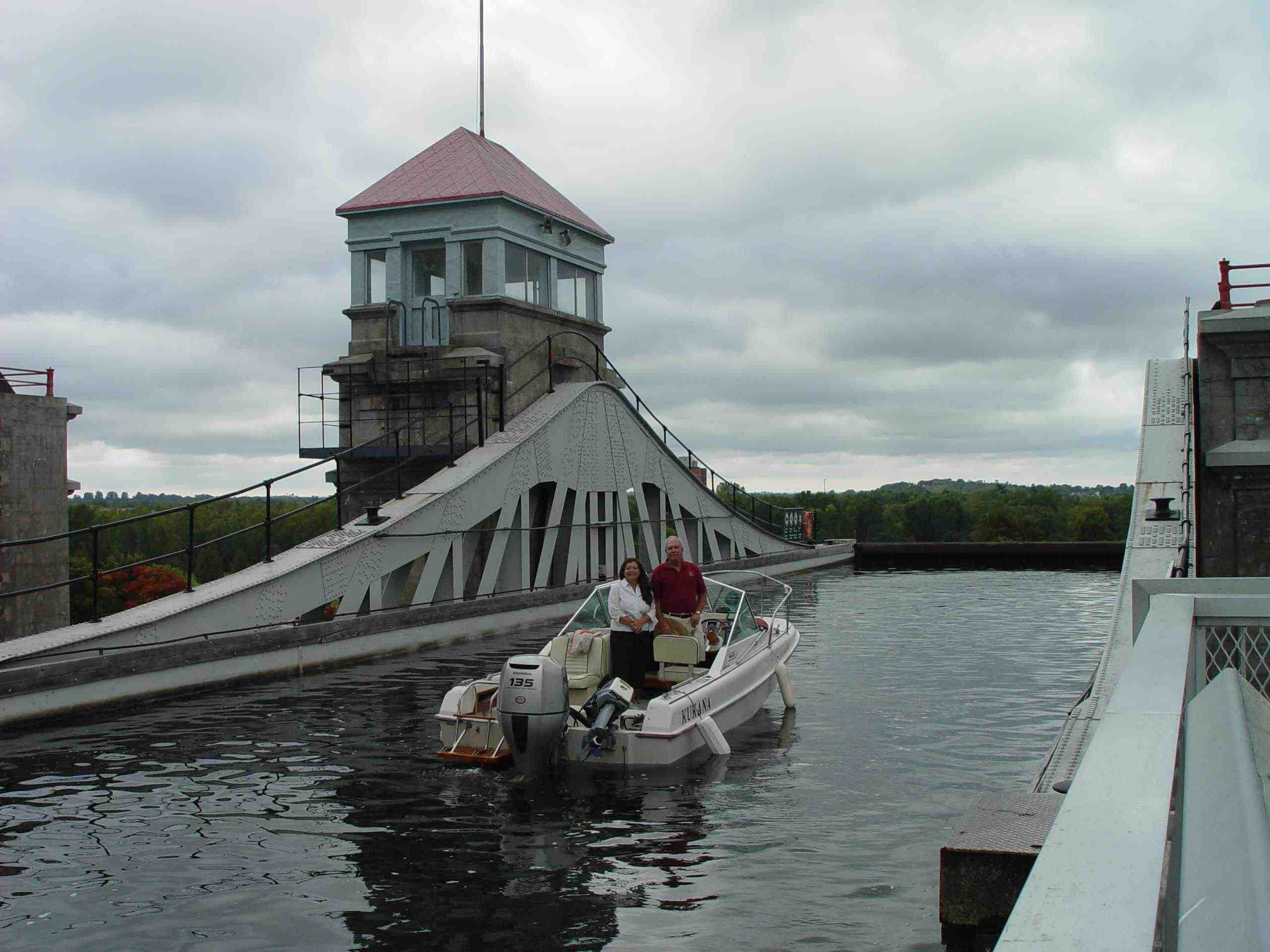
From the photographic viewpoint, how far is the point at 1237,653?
21.0 ft

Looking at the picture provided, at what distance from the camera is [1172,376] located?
71.2 feet

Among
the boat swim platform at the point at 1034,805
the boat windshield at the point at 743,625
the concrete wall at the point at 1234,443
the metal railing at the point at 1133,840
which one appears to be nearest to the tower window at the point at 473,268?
the boat windshield at the point at 743,625

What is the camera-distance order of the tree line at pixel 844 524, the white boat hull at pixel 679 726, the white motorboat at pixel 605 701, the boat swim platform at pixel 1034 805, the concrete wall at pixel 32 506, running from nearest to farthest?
the boat swim platform at pixel 1034 805, the white motorboat at pixel 605 701, the white boat hull at pixel 679 726, the concrete wall at pixel 32 506, the tree line at pixel 844 524

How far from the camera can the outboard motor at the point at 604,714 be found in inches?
389

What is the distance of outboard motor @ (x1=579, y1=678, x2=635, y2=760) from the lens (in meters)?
9.88

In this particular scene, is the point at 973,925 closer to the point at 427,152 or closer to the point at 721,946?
the point at 721,946

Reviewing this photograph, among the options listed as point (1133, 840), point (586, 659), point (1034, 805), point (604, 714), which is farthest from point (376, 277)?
point (1133, 840)

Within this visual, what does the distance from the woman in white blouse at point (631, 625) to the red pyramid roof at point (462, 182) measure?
14.4m

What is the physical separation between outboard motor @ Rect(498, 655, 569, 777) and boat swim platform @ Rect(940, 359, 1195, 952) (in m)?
3.67

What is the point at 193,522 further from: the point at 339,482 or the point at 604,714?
the point at 604,714

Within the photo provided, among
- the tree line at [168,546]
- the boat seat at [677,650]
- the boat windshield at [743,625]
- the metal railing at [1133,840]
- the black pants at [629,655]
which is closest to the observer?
the metal railing at [1133,840]

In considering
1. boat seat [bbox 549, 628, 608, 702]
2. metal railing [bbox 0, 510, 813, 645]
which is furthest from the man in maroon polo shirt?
metal railing [bbox 0, 510, 813, 645]

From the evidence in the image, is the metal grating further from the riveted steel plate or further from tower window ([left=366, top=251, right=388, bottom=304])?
tower window ([left=366, top=251, right=388, bottom=304])

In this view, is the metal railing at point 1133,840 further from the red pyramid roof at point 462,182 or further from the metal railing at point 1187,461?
the red pyramid roof at point 462,182
